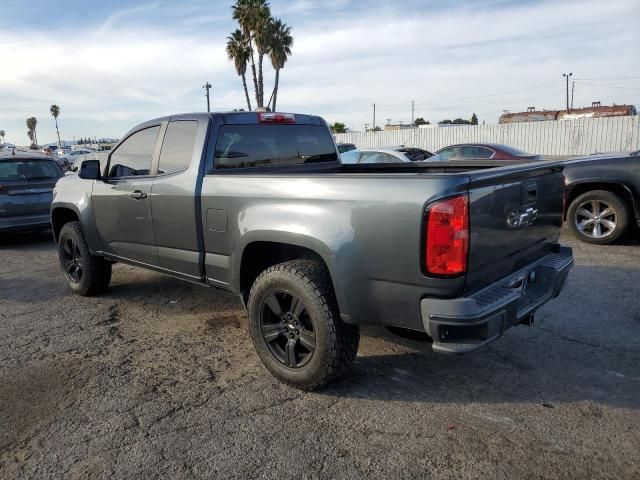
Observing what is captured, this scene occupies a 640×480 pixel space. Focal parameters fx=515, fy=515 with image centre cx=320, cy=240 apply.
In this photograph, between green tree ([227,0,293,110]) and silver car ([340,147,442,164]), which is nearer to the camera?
silver car ([340,147,442,164])

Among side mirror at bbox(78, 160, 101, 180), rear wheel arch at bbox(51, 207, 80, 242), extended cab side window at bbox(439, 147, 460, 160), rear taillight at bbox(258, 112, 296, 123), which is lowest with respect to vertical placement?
rear wheel arch at bbox(51, 207, 80, 242)

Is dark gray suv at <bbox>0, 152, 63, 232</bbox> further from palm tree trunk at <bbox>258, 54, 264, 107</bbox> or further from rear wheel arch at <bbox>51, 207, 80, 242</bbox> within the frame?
palm tree trunk at <bbox>258, 54, 264, 107</bbox>

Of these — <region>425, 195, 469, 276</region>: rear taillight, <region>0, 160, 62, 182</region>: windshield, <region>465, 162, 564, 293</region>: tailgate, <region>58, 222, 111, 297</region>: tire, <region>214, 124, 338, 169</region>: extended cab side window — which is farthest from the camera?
<region>0, 160, 62, 182</region>: windshield

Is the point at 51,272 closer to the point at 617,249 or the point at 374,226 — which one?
the point at 374,226

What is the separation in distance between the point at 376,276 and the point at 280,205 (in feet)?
2.72

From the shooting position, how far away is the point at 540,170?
3.34 metres

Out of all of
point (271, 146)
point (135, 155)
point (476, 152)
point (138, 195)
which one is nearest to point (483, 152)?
point (476, 152)

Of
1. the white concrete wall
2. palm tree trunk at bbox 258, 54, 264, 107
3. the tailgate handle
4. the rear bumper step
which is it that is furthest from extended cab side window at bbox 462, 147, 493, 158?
palm tree trunk at bbox 258, 54, 264, 107

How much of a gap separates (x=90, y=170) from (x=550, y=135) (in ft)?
84.4

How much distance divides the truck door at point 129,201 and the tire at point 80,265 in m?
0.42

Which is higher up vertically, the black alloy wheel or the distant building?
the distant building

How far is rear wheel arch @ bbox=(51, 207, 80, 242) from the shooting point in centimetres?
570

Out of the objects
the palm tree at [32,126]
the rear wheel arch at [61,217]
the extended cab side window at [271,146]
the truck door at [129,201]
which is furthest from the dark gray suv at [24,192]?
the palm tree at [32,126]

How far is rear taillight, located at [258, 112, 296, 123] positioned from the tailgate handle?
84.1 inches
